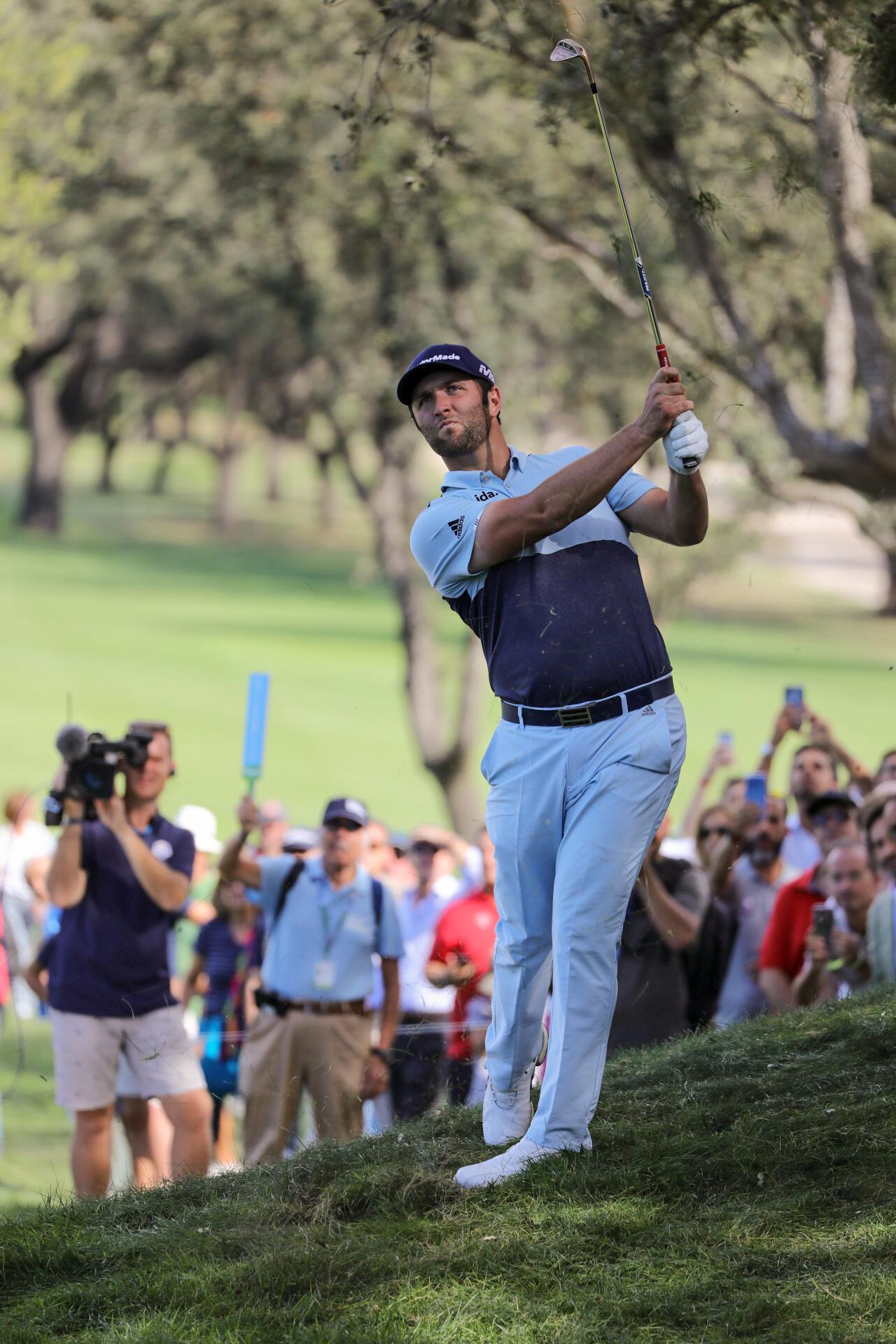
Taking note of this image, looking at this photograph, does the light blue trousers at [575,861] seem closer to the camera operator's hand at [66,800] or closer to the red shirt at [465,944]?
the camera operator's hand at [66,800]

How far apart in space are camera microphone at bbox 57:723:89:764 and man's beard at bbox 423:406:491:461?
2790 mm

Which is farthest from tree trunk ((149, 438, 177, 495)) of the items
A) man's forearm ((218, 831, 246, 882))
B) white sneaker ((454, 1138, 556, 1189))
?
white sneaker ((454, 1138, 556, 1189))

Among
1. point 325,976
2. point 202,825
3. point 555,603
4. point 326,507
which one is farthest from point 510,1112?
point 326,507

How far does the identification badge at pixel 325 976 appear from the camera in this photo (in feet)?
27.9

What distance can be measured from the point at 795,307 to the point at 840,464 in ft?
25.7

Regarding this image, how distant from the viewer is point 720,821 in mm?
9555

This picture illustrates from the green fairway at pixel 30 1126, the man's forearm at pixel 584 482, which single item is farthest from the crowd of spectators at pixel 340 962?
the man's forearm at pixel 584 482

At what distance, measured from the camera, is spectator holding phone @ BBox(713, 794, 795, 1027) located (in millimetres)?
8664

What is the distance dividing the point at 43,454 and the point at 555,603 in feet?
181

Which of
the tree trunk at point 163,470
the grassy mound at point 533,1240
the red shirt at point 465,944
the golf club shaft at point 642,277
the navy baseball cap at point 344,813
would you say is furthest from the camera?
the tree trunk at point 163,470

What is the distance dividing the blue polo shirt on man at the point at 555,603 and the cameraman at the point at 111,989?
3.18 metres

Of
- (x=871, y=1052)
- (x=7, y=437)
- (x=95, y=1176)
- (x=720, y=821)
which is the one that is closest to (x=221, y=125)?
(x=720, y=821)

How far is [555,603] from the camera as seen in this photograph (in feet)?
16.4

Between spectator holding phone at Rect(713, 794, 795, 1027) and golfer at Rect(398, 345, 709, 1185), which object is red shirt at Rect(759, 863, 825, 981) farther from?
golfer at Rect(398, 345, 709, 1185)
